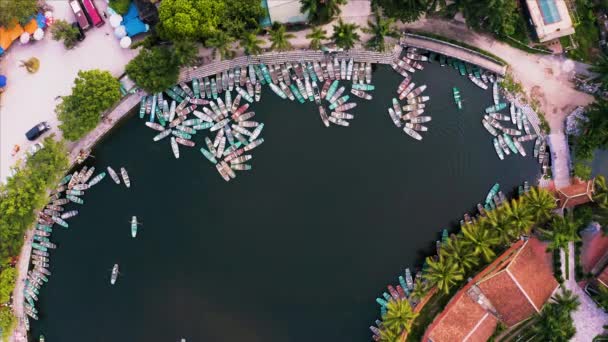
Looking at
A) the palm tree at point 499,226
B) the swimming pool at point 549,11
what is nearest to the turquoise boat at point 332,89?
the palm tree at point 499,226

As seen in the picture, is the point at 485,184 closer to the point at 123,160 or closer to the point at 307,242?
the point at 307,242

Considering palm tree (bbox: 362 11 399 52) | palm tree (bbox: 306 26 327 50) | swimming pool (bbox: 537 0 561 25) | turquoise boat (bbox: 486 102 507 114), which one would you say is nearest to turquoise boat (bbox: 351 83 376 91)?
palm tree (bbox: 362 11 399 52)

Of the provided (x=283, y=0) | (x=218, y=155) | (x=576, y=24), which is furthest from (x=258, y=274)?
(x=576, y=24)

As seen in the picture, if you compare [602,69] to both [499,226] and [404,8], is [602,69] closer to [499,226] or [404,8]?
[499,226]

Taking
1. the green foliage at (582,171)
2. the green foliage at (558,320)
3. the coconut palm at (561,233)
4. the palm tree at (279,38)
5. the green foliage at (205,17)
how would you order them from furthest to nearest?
the green foliage at (582,171) < the green foliage at (558,320) < the coconut palm at (561,233) < the palm tree at (279,38) < the green foliage at (205,17)

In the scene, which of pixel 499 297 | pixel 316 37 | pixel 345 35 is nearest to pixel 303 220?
pixel 316 37

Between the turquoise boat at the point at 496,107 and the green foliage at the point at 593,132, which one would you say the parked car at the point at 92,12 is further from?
the green foliage at the point at 593,132

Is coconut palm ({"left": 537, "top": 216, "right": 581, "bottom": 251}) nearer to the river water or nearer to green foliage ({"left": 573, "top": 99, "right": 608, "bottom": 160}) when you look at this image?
the river water
